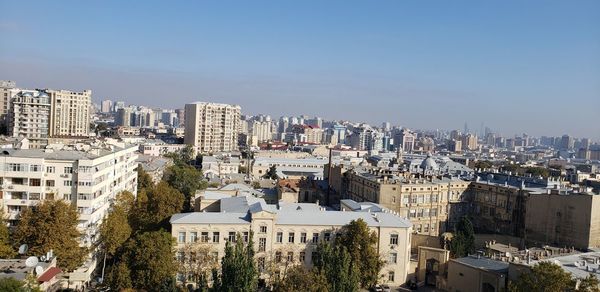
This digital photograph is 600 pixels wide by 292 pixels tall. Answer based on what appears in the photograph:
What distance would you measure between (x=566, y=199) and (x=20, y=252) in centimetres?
3538

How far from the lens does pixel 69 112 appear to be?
Result: 11225cm

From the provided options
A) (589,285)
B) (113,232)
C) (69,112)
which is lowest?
(113,232)

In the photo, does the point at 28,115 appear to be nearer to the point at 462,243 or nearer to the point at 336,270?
the point at 462,243

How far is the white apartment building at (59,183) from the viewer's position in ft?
109

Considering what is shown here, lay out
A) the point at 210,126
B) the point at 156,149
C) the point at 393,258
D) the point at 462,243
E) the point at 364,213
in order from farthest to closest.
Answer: the point at 210,126, the point at 156,149, the point at 462,243, the point at 364,213, the point at 393,258

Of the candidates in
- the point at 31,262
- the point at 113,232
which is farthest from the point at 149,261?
the point at 113,232

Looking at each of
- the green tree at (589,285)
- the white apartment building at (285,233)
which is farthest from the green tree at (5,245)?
the green tree at (589,285)

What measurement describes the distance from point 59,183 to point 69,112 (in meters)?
84.9

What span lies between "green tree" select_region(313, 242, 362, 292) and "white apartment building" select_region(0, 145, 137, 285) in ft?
49.4

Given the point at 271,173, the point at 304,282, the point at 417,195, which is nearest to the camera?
the point at 304,282

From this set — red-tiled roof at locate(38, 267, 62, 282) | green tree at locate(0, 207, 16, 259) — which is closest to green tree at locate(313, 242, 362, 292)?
red-tiled roof at locate(38, 267, 62, 282)

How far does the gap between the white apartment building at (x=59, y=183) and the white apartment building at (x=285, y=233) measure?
632 centimetres

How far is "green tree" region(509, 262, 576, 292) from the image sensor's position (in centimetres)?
2202

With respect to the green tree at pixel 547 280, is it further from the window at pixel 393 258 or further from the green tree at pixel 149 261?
the green tree at pixel 149 261
